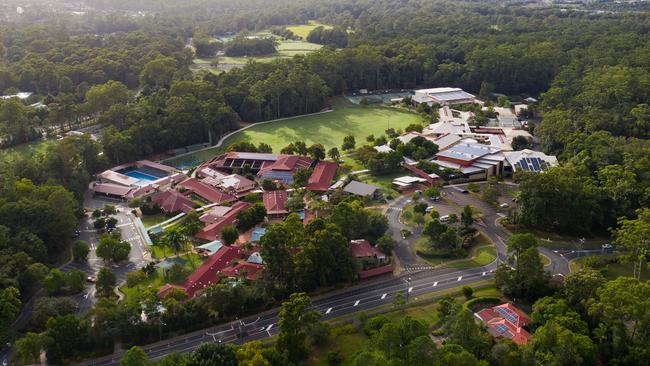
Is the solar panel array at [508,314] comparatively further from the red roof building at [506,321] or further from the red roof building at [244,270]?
the red roof building at [244,270]

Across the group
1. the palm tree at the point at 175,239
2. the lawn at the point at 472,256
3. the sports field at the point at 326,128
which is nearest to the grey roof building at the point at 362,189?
the lawn at the point at 472,256

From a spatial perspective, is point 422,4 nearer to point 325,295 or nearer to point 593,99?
point 593,99

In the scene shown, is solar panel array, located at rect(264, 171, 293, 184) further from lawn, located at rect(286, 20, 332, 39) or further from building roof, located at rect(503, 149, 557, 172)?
lawn, located at rect(286, 20, 332, 39)

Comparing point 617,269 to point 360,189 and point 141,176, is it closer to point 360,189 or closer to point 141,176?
point 360,189

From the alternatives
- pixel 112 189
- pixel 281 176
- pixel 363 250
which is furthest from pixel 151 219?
pixel 363 250

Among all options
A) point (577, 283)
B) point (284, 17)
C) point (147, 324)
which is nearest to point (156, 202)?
point (147, 324)

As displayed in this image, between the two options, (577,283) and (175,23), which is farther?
(175,23)
